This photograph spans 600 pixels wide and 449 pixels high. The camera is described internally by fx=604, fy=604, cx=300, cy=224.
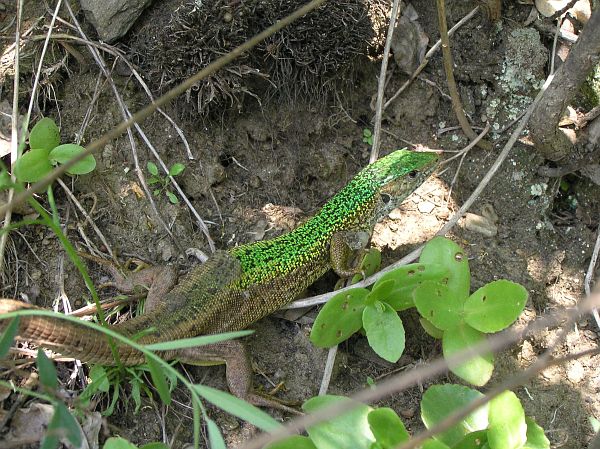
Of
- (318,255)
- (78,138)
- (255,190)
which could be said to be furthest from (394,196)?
(78,138)

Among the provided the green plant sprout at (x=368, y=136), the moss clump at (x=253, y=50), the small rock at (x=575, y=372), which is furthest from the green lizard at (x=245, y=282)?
the small rock at (x=575, y=372)

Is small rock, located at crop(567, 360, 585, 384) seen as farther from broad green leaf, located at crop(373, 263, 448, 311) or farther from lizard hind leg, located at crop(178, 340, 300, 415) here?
lizard hind leg, located at crop(178, 340, 300, 415)

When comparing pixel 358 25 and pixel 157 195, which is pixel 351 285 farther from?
pixel 358 25

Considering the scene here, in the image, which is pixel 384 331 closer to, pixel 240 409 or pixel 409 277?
pixel 409 277

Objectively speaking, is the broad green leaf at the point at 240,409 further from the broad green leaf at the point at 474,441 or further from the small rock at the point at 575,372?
the small rock at the point at 575,372

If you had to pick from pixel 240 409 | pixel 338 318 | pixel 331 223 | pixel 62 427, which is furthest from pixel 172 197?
pixel 240 409
